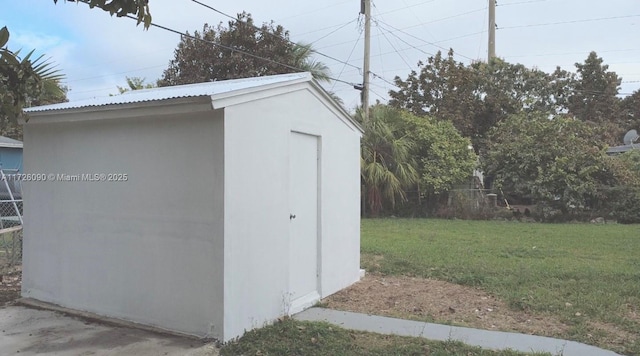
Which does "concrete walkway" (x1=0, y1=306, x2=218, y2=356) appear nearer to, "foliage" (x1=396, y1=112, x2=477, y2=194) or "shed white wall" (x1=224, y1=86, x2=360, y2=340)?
"shed white wall" (x1=224, y1=86, x2=360, y2=340)

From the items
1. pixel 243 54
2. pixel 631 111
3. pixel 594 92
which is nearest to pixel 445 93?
pixel 243 54

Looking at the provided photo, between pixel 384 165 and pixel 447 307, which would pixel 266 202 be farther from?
pixel 384 165

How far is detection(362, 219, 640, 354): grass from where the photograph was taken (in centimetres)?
616

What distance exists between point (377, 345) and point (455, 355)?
0.75 metres

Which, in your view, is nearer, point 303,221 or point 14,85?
point 14,85

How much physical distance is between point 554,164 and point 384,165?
18.9 ft

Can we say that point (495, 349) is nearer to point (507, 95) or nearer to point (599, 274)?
point (599, 274)

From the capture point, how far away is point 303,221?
20.8 ft

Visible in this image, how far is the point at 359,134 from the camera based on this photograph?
25.6 feet

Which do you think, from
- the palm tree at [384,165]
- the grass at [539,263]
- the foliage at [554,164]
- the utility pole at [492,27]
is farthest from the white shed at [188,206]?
the utility pole at [492,27]

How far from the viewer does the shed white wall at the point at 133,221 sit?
197 inches

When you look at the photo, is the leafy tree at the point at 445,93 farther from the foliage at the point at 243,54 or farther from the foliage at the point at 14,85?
the foliage at the point at 14,85

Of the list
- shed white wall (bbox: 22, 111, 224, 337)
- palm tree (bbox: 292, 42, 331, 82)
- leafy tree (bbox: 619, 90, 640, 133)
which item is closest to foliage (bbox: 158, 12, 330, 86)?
palm tree (bbox: 292, 42, 331, 82)

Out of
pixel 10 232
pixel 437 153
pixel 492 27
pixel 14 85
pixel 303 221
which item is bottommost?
pixel 10 232
